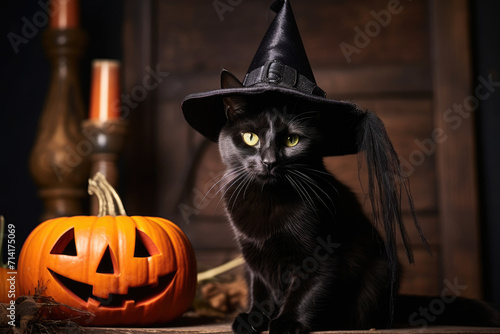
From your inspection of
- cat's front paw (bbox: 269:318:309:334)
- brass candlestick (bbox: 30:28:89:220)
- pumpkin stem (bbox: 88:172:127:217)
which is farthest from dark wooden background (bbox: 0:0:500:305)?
cat's front paw (bbox: 269:318:309:334)

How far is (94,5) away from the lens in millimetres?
2195

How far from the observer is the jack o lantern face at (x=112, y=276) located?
109cm

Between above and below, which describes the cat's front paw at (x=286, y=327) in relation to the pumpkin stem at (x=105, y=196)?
below

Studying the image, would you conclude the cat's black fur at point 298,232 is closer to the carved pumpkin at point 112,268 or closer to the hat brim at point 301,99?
the hat brim at point 301,99

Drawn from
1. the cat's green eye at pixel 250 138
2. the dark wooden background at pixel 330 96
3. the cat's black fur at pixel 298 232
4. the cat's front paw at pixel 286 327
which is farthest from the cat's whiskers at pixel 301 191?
the dark wooden background at pixel 330 96

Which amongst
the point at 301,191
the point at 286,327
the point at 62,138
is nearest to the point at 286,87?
the point at 301,191

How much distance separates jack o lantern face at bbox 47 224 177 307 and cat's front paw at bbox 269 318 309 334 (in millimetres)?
290

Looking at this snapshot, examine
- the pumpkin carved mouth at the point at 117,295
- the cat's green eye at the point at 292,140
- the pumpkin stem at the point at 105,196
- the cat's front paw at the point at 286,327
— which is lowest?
the cat's front paw at the point at 286,327

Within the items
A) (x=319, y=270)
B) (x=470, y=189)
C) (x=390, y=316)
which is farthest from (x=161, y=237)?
(x=470, y=189)

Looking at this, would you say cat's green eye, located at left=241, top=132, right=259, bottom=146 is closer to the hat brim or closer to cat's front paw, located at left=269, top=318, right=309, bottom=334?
the hat brim

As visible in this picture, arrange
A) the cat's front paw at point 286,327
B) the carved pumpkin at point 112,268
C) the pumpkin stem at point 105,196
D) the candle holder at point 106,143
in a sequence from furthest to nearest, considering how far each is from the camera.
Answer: the candle holder at point 106,143, the pumpkin stem at point 105,196, the carved pumpkin at point 112,268, the cat's front paw at point 286,327

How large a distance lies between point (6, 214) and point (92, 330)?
1.23 metres

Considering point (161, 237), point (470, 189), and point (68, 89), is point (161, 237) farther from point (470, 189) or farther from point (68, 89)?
point (470, 189)

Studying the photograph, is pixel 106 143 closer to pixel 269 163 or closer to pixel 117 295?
pixel 117 295
